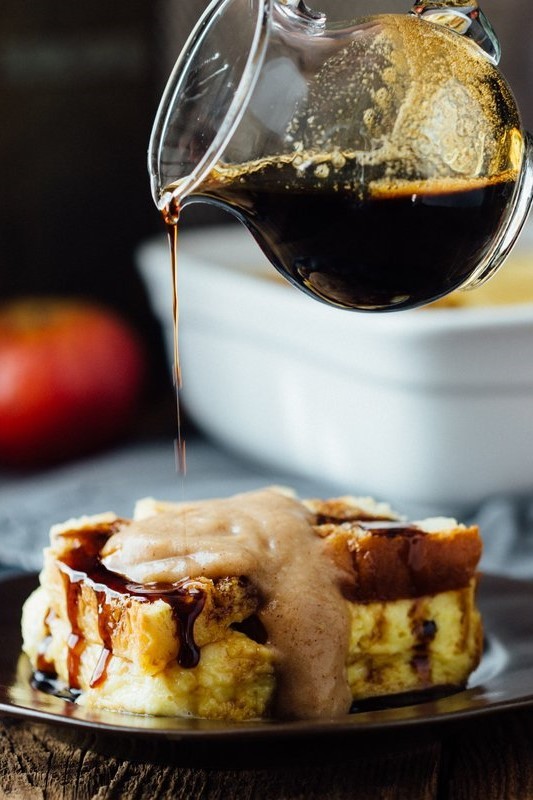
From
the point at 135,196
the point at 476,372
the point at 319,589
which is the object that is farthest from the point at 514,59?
the point at 319,589

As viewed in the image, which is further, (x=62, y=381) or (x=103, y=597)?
(x=62, y=381)

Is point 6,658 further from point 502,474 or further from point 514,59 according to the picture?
point 514,59

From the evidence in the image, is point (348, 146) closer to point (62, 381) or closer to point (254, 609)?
point (254, 609)

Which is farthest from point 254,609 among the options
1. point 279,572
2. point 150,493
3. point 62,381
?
point 62,381

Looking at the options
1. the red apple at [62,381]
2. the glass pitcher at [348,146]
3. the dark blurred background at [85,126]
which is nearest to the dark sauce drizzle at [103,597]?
the glass pitcher at [348,146]

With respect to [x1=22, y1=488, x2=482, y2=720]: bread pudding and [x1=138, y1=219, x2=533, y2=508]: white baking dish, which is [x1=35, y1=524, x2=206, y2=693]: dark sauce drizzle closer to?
[x1=22, y1=488, x2=482, y2=720]: bread pudding
